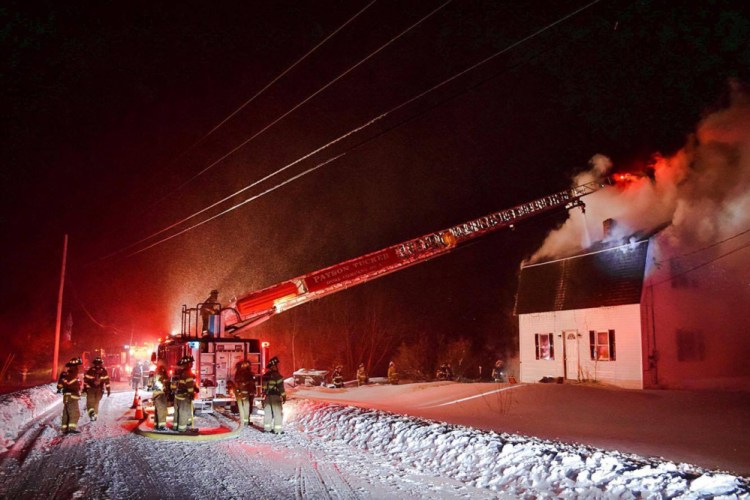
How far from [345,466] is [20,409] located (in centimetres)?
1064

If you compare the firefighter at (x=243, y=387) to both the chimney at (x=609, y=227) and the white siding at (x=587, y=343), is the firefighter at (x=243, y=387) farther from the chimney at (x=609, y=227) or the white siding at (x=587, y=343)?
the chimney at (x=609, y=227)

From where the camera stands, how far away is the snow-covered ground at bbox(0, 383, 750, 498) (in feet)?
22.2

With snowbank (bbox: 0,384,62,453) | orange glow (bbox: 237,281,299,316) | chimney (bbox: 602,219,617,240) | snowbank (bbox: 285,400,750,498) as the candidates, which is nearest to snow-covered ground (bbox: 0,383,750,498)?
snowbank (bbox: 285,400,750,498)

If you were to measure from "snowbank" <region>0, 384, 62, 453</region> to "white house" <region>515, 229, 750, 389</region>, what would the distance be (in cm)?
1705

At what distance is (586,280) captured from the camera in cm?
2195

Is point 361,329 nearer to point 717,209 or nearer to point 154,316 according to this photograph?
point 154,316

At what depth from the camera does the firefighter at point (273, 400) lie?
468 inches

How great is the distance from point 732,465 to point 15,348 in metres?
47.7

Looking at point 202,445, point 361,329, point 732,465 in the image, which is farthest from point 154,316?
point 732,465

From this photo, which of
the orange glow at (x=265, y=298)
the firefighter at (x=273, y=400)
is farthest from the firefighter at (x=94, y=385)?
the firefighter at (x=273, y=400)

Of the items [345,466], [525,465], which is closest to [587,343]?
[525,465]

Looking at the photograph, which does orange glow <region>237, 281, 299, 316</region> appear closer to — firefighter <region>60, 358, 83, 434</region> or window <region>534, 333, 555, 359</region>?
firefighter <region>60, 358, 83, 434</region>

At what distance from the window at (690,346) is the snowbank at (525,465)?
497 inches

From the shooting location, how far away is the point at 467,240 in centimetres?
1884
